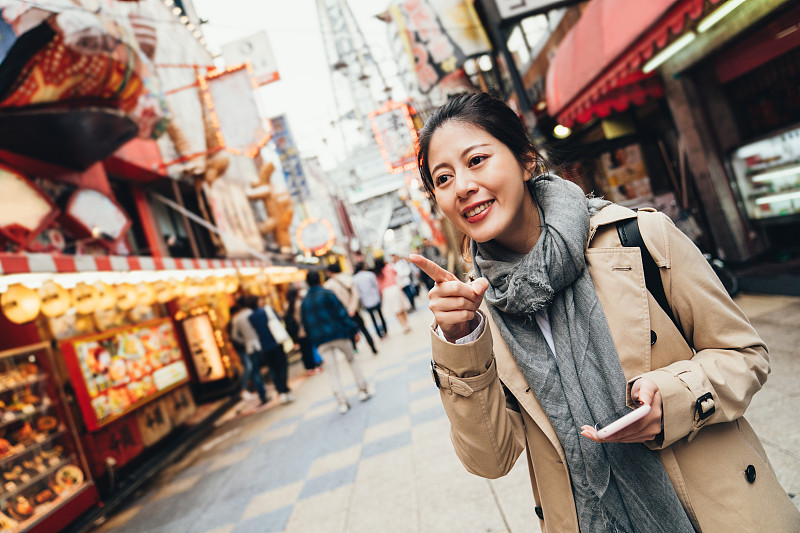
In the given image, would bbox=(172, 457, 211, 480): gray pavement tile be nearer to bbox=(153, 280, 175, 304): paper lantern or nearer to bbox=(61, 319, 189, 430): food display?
bbox=(61, 319, 189, 430): food display

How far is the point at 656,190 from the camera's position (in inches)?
314

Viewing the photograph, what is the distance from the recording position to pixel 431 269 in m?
1.19

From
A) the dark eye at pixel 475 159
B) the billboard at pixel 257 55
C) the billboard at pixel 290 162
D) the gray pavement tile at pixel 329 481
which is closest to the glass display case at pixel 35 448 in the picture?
the gray pavement tile at pixel 329 481

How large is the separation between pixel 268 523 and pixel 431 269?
12.1 feet

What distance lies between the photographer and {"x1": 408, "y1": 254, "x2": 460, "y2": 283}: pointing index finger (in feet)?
3.84

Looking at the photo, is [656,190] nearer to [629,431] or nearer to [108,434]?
[629,431]

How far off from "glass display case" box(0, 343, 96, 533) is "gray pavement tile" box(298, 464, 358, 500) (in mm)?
3111

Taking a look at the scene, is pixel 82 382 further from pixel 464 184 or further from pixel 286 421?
pixel 464 184

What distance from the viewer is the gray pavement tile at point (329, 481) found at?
415 cm

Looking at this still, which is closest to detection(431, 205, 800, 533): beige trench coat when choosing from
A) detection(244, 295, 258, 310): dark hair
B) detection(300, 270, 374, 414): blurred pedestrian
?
detection(300, 270, 374, 414): blurred pedestrian

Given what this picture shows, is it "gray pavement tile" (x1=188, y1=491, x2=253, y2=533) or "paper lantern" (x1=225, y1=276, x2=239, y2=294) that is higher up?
"paper lantern" (x1=225, y1=276, x2=239, y2=294)

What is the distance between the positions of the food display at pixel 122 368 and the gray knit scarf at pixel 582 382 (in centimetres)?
675

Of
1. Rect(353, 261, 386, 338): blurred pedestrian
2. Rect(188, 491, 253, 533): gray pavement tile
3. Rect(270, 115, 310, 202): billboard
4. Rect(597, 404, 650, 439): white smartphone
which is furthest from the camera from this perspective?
Rect(270, 115, 310, 202): billboard

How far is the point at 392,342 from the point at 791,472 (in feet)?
29.2
